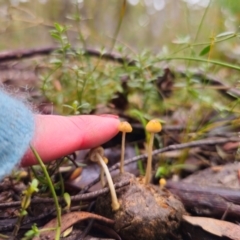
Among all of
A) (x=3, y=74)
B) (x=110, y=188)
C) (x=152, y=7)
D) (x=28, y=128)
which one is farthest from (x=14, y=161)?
(x=152, y=7)

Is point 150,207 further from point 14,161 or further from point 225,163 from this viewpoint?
point 225,163

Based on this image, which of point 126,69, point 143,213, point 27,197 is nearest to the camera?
point 27,197

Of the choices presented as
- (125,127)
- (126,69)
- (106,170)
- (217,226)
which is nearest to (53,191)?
(106,170)

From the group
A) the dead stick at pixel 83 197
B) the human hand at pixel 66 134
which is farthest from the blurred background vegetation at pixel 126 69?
the dead stick at pixel 83 197

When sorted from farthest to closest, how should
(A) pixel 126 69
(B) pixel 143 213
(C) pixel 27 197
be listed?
(A) pixel 126 69, (B) pixel 143 213, (C) pixel 27 197

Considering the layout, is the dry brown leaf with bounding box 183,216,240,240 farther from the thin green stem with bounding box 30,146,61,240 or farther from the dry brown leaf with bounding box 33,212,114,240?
the thin green stem with bounding box 30,146,61,240

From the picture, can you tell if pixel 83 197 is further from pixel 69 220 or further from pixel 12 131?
pixel 12 131
